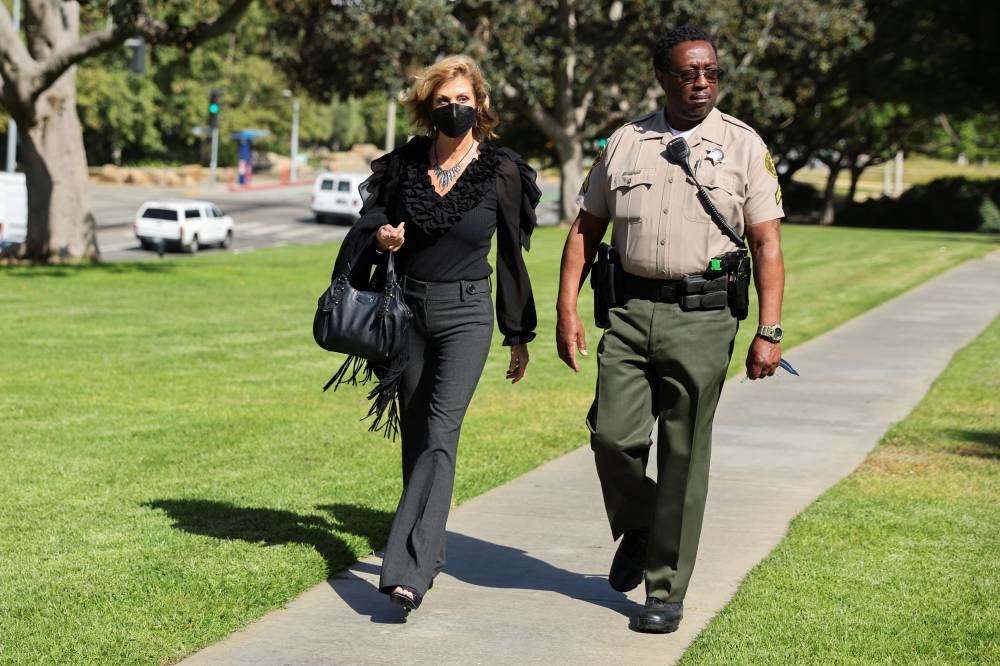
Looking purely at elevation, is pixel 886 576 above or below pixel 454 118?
below

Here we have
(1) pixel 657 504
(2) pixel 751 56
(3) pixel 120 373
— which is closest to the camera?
(1) pixel 657 504

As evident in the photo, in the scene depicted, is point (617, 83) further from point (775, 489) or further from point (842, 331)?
point (775, 489)

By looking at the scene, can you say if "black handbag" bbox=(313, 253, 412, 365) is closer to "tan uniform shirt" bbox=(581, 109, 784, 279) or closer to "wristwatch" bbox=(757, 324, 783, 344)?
"tan uniform shirt" bbox=(581, 109, 784, 279)

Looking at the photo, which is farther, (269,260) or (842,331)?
(269,260)

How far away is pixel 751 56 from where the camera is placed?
45.1 metres

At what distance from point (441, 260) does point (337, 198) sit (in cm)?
4424

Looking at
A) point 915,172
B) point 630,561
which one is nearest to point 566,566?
point 630,561

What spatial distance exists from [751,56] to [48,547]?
1612 inches

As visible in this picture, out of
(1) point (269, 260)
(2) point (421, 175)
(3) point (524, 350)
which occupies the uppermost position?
(2) point (421, 175)

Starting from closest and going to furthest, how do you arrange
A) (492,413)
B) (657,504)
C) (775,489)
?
(657,504)
(775,489)
(492,413)

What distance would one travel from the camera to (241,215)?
51.4 metres

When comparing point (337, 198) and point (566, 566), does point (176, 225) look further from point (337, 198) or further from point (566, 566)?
point (566, 566)

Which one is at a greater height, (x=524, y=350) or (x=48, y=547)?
(x=524, y=350)

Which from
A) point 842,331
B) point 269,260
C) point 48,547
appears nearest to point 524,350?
point 48,547
